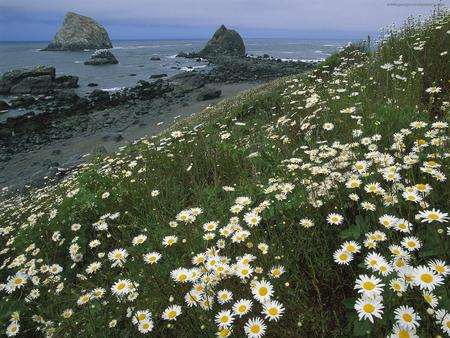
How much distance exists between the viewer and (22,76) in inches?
1331

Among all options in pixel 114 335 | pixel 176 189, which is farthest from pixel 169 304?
pixel 176 189

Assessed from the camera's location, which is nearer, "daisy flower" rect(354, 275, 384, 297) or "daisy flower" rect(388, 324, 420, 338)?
"daisy flower" rect(388, 324, 420, 338)

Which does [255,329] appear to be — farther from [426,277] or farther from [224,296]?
[426,277]

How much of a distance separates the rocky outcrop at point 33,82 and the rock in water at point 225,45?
36516 mm

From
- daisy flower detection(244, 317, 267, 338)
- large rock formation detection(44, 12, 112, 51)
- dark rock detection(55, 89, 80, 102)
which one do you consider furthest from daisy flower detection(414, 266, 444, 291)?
large rock formation detection(44, 12, 112, 51)

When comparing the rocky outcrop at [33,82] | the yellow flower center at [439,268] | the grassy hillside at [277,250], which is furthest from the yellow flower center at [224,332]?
the rocky outcrop at [33,82]

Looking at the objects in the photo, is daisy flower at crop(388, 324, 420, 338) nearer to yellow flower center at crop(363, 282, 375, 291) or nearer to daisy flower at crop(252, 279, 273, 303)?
yellow flower center at crop(363, 282, 375, 291)

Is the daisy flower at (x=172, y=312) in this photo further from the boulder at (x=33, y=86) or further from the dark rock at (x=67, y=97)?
the boulder at (x=33, y=86)

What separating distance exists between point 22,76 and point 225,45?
43.6 meters

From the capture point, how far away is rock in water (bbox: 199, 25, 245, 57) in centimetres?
6738

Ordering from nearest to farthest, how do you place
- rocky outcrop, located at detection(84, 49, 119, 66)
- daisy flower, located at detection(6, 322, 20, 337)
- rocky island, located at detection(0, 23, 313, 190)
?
daisy flower, located at detection(6, 322, 20, 337) → rocky island, located at detection(0, 23, 313, 190) → rocky outcrop, located at detection(84, 49, 119, 66)

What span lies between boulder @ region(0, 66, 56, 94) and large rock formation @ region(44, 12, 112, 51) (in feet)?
256

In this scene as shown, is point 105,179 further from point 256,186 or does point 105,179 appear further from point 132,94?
point 132,94

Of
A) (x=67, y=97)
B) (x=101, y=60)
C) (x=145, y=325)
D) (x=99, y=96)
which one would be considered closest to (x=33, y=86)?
(x=67, y=97)
